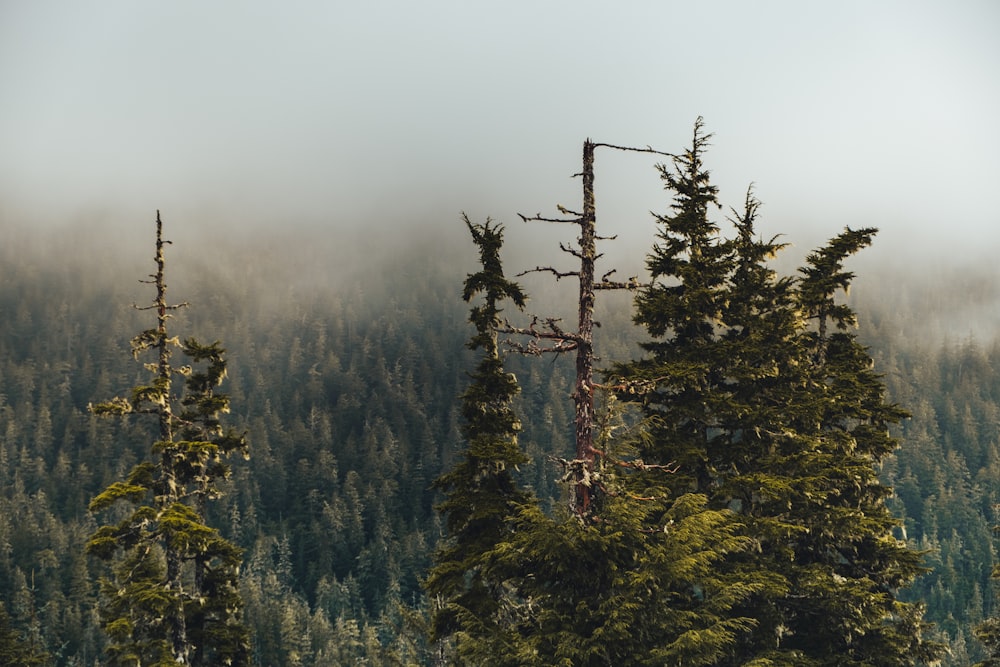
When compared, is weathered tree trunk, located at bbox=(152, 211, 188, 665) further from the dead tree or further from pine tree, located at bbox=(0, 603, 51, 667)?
pine tree, located at bbox=(0, 603, 51, 667)

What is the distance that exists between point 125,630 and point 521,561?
10.8 m

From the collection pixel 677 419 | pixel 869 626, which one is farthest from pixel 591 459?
pixel 869 626

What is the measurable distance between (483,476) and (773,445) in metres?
6.90

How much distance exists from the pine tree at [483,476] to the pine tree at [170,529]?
19.3 feet

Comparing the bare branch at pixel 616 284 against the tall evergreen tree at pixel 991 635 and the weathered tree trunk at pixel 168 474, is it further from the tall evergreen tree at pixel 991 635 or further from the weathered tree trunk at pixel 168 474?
the tall evergreen tree at pixel 991 635

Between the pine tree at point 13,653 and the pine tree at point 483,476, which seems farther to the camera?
the pine tree at point 13,653

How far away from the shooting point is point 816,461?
64.3 feet

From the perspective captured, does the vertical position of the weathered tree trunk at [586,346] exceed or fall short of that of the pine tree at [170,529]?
it exceeds it

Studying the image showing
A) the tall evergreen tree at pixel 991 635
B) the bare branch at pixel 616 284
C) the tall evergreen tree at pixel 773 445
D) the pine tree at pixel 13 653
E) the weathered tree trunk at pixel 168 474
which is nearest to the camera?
the bare branch at pixel 616 284

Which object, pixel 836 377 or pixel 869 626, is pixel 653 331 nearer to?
pixel 836 377

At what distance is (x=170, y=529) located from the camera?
20125mm

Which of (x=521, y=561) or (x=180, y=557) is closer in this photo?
(x=521, y=561)

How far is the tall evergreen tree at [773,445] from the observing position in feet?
62.5

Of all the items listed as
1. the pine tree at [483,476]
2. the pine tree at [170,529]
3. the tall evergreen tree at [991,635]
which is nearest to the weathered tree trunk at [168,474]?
the pine tree at [170,529]
